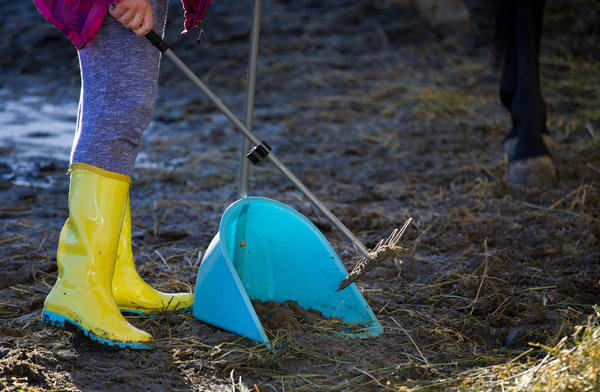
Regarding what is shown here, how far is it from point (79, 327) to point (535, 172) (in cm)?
189

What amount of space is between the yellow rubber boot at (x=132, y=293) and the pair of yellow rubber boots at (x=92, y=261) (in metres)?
0.17

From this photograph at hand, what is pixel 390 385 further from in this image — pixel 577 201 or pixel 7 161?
pixel 7 161

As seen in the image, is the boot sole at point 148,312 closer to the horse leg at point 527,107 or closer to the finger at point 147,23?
the finger at point 147,23

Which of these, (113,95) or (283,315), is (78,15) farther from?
(283,315)

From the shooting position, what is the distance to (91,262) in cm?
162


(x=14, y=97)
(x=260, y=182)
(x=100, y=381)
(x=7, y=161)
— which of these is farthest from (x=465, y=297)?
(x=14, y=97)

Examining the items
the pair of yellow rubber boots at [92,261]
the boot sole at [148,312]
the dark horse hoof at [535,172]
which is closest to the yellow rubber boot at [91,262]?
the pair of yellow rubber boots at [92,261]

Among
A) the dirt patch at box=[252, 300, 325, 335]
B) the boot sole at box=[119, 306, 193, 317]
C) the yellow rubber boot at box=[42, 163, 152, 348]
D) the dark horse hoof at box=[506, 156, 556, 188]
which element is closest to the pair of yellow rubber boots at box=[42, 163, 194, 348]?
the yellow rubber boot at box=[42, 163, 152, 348]

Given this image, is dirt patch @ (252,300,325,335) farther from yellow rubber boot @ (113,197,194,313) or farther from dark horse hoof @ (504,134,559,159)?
→ dark horse hoof @ (504,134,559,159)

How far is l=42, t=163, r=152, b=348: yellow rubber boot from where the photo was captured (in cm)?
160

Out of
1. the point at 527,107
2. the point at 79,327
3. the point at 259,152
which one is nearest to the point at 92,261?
the point at 79,327

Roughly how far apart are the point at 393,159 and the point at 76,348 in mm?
2052

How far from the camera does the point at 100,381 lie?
4.85 ft

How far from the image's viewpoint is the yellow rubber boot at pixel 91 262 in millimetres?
1600
